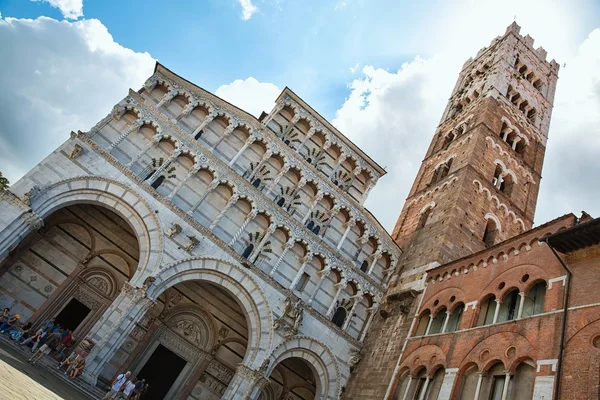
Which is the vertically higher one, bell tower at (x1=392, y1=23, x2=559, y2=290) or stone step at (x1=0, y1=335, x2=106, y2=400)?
bell tower at (x1=392, y1=23, x2=559, y2=290)

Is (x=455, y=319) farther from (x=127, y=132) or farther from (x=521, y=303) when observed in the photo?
(x=127, y=132)

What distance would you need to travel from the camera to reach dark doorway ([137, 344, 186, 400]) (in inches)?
554

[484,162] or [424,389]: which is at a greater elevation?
[484,162]

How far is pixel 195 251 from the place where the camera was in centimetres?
1341

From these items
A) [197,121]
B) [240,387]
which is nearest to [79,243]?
[197,121]

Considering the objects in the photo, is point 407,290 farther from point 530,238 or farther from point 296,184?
point 296,184

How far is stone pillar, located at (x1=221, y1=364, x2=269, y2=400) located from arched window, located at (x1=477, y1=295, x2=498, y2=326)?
6.74 meters

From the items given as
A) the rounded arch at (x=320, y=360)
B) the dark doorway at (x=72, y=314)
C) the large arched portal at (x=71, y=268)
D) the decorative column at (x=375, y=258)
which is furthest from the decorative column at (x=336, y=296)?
the dark doorway at (x=72, y=314)

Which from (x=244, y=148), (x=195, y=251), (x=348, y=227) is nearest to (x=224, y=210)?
(x=195, y=251)

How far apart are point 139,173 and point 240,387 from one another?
796 centimetres

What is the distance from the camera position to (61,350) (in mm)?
12500

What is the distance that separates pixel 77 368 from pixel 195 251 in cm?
462

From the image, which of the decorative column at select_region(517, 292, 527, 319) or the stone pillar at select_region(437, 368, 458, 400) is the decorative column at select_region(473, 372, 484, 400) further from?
the decorative column at select_region(517, 292, 527, 319)

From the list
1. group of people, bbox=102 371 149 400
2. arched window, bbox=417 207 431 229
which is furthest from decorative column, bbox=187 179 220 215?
arched window, bbox=417 207 431 229
